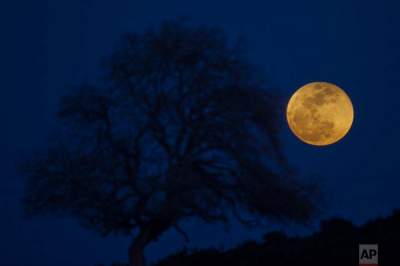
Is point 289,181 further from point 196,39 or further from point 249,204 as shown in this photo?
point 196,39

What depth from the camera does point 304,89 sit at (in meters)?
22.5

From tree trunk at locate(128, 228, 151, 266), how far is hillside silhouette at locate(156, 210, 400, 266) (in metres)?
4.08

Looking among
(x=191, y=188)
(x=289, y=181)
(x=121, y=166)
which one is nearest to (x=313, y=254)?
(x=289, y=181)

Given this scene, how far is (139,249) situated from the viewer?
2175 cm

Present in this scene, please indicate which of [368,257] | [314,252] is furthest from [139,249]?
[368,257]

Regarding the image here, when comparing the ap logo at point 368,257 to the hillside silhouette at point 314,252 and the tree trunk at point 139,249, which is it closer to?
the hillside silhouette at point 314,252

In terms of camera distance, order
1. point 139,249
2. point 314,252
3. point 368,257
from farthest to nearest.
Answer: point 314,252, point 139,249, point 368,257

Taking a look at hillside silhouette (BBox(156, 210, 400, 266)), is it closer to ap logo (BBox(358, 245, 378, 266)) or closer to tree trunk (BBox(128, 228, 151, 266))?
tree trunk (BBox(128, 228, 151, 266))

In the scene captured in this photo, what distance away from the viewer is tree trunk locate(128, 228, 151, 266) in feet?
70.9

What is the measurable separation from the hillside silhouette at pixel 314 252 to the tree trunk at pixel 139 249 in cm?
408

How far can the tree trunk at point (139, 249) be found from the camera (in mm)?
21609

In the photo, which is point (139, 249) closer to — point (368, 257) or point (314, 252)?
A: point (314, 252)

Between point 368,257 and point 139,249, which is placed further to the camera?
point 139,249

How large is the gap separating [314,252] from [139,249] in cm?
621
